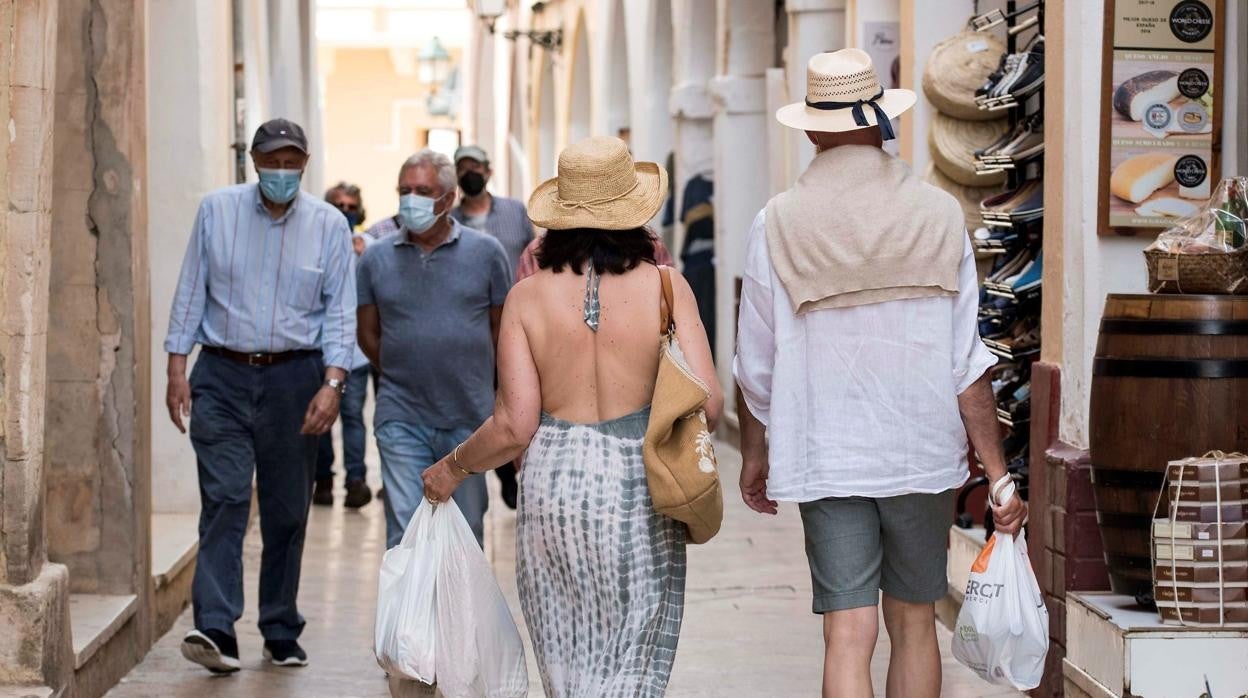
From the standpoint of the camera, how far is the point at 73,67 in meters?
6.36

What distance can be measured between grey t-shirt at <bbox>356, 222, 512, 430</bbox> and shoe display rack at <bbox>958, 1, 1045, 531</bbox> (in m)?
1.86

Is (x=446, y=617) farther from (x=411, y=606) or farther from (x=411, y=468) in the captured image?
(x=411, y=468)

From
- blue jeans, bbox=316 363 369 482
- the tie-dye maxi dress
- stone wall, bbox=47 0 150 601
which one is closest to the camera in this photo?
the tie-dye maxi dress

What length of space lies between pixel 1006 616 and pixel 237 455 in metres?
2.89

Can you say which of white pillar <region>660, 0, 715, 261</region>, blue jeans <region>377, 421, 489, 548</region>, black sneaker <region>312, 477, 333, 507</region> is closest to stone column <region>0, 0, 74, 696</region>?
blue jeans <region>377, 421, 489, 548</region>

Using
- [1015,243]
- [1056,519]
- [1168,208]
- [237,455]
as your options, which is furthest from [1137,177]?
[237,455]

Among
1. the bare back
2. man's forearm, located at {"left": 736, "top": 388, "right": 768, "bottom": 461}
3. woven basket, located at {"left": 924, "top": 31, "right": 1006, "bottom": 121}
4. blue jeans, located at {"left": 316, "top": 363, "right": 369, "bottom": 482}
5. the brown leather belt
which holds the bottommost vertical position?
blue jeans, located at {"left": 316, "top": 363, "right": 369, "bottom": 482}

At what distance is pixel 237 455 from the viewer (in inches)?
256

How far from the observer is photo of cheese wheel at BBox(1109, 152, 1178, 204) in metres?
5.89

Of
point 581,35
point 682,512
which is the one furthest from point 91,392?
point 581,35

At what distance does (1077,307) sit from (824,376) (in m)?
1.74

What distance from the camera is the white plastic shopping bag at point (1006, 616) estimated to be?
453 centimetres

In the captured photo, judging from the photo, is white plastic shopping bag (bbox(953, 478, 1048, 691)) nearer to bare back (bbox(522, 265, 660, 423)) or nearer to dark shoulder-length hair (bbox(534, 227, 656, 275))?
bare back (bbox(522, 265, 660, 423))

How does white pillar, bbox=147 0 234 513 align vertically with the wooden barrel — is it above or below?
above
